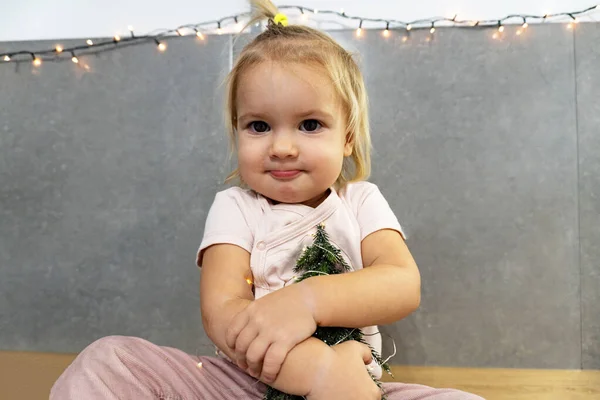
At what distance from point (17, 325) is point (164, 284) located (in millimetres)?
410

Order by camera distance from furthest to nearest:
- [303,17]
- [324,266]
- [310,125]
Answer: [303,17], [310,125], [324,266]

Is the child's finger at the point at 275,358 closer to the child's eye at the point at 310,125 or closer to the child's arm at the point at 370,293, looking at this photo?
the child's arm at the point at 370,293

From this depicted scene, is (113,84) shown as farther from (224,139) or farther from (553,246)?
(553,246)

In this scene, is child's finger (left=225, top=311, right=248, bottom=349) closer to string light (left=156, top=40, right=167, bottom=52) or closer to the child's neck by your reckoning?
the child's neck

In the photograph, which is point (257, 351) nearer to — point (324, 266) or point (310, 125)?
point (324, 266)

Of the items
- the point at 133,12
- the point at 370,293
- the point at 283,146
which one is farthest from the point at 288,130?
the point at 133,12

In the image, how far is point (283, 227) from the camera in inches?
32.7

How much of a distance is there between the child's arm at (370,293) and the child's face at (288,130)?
0.60 ft

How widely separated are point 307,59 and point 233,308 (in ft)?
1.37

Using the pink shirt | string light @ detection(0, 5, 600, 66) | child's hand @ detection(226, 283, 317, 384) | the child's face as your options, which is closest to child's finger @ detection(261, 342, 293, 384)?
child's hand @ detection(226, 283, 317, 384)

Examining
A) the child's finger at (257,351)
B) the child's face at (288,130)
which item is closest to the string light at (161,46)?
the child's face at (288,130)

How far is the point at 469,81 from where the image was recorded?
121 cm

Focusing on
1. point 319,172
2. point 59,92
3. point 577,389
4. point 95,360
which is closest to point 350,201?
point 319,172

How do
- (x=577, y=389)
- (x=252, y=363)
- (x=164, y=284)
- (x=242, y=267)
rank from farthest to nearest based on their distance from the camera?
1. (x=164, y=284)
2. (x=577, y=389)
3. (x=242, y=267)
4. (x=252, y=363)
